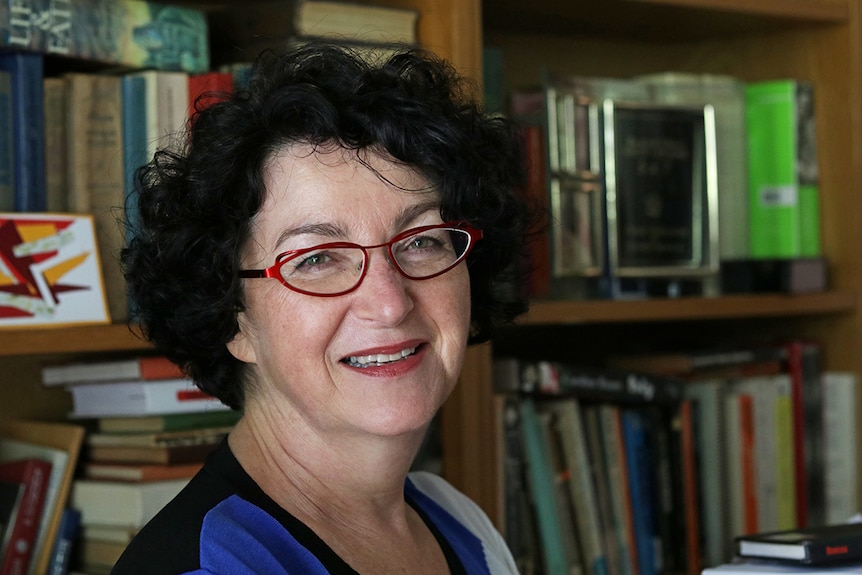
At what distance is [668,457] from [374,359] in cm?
99

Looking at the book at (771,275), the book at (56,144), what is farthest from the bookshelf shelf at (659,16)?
the book at (56,144)

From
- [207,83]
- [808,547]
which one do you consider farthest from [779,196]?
[207,83]

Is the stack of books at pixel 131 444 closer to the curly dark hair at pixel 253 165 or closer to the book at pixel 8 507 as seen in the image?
the book at pixel 8 507

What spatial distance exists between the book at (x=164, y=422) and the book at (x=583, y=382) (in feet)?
1.41

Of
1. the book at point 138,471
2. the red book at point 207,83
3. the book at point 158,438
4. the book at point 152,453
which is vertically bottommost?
the book at point 138,471

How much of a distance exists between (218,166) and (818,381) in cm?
137

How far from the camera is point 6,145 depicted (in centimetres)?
137

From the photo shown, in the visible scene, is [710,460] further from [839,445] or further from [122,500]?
[122,500]

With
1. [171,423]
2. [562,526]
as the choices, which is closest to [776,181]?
[562,526]

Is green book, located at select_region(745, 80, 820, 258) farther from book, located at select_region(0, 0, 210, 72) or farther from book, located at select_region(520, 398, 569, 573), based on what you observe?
book, located at select_region(0, 0, 210, 72)

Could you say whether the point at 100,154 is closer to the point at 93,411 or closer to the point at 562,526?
the point at 93,411

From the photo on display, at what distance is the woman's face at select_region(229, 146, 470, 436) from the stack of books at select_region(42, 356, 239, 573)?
1.34ft

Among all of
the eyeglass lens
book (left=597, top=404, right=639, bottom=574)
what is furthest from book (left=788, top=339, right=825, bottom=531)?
the eyeglass lens

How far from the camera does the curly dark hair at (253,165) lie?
43.9 inches
